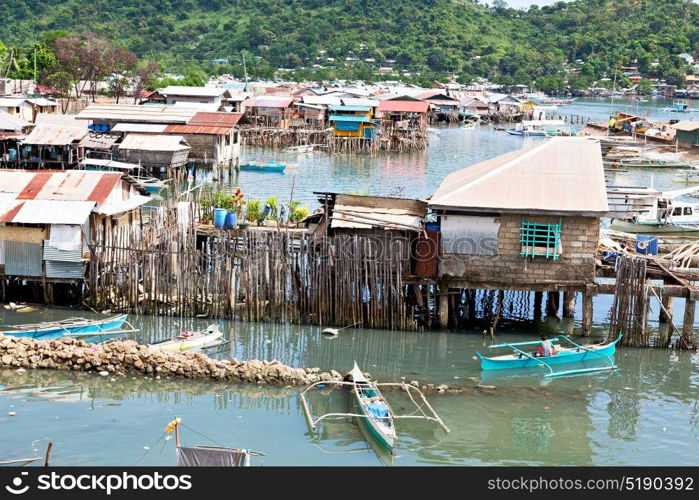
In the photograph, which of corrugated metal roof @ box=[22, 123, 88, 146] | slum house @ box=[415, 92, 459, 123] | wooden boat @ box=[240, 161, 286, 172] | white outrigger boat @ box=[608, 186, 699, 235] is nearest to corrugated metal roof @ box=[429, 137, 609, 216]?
white outrigger boat @ box=[608, 186, 699, 235]

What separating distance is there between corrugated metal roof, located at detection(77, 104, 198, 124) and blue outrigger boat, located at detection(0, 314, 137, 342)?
3009cm

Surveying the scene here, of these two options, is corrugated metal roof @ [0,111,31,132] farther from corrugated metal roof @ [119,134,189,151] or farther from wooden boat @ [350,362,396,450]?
wooden boat @ [350,362,396,450]

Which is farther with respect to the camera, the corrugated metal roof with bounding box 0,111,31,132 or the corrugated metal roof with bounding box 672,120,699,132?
the corrugated metal roof with bounding box 672,120,699,132

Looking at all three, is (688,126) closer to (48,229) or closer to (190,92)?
(190,92)

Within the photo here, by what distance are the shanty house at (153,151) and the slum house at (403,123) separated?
2438 centimetres

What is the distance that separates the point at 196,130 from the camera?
5069 cm

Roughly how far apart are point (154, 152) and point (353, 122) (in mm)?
24139

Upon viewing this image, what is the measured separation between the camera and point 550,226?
22906 millimetres

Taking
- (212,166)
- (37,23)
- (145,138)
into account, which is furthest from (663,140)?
(37,23)

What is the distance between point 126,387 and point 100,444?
295 centimetres

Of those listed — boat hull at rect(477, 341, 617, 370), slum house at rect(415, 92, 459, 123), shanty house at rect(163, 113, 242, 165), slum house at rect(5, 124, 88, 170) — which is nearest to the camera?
boat hull at rect(477, 341, 617, 370)

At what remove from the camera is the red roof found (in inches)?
2832

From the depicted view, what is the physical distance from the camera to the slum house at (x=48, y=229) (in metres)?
24.5

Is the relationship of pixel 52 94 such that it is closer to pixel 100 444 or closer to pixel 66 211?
pixel 66 211
